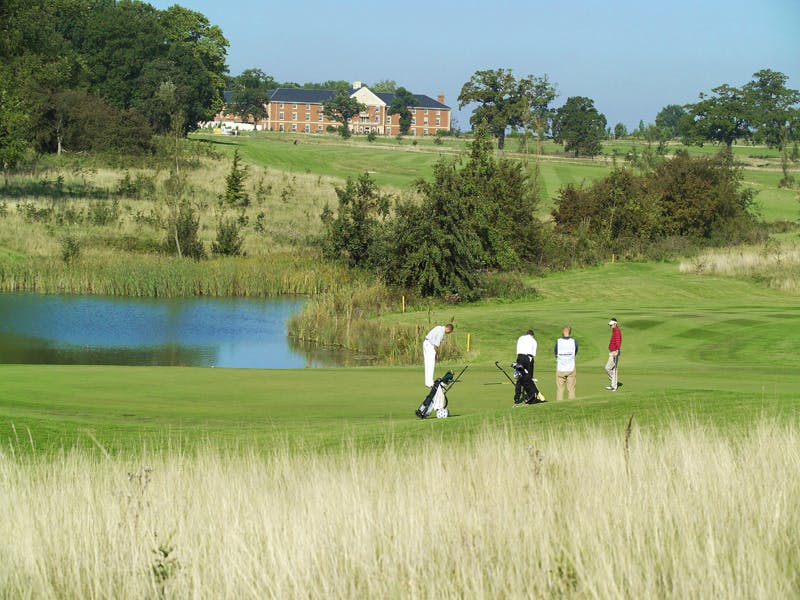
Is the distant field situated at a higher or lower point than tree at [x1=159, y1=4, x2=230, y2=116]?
lower

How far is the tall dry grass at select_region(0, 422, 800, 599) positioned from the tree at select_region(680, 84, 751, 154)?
5352 inches

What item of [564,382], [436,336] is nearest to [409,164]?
[564,382]

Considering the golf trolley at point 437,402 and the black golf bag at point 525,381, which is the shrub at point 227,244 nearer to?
the black golf bag at point 525,381

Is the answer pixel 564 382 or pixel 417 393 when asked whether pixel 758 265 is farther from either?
pixel 417 393

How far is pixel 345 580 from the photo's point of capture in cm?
727

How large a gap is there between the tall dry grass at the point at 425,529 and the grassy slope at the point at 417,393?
10.6 ft

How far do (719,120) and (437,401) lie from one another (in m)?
131

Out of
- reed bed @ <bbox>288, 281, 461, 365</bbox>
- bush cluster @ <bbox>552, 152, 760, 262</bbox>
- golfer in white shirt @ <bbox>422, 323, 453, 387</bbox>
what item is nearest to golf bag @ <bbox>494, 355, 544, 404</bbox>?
golfer in white shirt @ <bbox>422, 323, 453, 387</bbox>

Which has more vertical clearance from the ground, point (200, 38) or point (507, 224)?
point (200, 38)

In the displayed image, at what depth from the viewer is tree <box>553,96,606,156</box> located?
14588 cm

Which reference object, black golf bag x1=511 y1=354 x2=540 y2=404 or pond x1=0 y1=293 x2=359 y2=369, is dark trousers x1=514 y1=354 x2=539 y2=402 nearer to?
black golf bag x1=511 y1=354 x2=540 y2=404

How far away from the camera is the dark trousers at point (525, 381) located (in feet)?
61.0

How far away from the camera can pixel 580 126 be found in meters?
146

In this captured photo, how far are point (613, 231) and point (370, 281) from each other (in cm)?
2030
